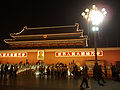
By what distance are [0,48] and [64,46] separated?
10.0m

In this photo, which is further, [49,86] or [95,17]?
[95,17]

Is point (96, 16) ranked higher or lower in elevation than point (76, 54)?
higher

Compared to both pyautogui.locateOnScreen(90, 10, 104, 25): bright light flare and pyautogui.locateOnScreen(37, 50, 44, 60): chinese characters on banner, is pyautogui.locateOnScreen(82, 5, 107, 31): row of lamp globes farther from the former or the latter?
pyautogui.locateOnScreen(37, 50, 44, 60): chinese characters on banner

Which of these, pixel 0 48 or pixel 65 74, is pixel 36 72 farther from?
pixel 0 48

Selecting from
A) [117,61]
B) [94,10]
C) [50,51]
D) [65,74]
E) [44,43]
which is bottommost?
[65,74]

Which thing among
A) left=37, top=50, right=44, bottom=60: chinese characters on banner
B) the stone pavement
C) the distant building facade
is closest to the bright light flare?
the distant building facade

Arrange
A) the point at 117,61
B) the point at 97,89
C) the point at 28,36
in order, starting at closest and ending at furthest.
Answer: the point at 97,89 → the point at 117,61 → the point at 28,36

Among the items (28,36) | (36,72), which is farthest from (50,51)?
(28,36)

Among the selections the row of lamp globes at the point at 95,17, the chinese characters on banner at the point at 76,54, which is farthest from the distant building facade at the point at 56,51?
the row of lamp globes at the point at 95,17

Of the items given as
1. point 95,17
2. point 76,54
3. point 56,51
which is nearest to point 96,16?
point 95,17

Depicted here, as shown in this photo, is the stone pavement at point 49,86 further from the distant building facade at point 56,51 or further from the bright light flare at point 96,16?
the distant building facade at point 56,51

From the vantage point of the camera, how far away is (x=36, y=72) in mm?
15180

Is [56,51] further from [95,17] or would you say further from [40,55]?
[95,17]

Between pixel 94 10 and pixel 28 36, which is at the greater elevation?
pixel 94 10
